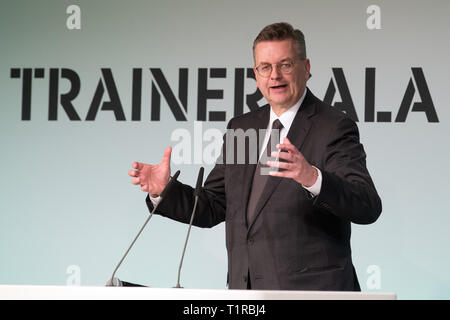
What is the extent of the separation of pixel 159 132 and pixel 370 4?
1.49 meters

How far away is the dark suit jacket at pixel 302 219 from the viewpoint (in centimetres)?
248

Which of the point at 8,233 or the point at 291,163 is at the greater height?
the point at 291,163

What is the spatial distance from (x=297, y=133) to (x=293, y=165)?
1.87 ft

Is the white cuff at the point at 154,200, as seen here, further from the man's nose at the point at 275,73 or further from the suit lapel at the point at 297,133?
the man's nose at the point at 275,73

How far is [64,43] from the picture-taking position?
14.6 ft

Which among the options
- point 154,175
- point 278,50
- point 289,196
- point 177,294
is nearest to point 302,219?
point 289,196

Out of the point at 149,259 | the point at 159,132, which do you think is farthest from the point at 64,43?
the point at 149,259

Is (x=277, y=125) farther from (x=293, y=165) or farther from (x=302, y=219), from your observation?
(x=293, y=165)

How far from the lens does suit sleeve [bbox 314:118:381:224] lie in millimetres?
2264

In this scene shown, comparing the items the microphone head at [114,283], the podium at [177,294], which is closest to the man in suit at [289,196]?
the microphone head at [114,283]

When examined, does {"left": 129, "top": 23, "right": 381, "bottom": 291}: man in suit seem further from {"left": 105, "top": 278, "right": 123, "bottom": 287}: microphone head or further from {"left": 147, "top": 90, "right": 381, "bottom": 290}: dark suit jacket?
{"left": 105, "top": 278, "right": 123, "bottom": 287}: microphone head

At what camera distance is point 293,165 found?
2.10 meters
